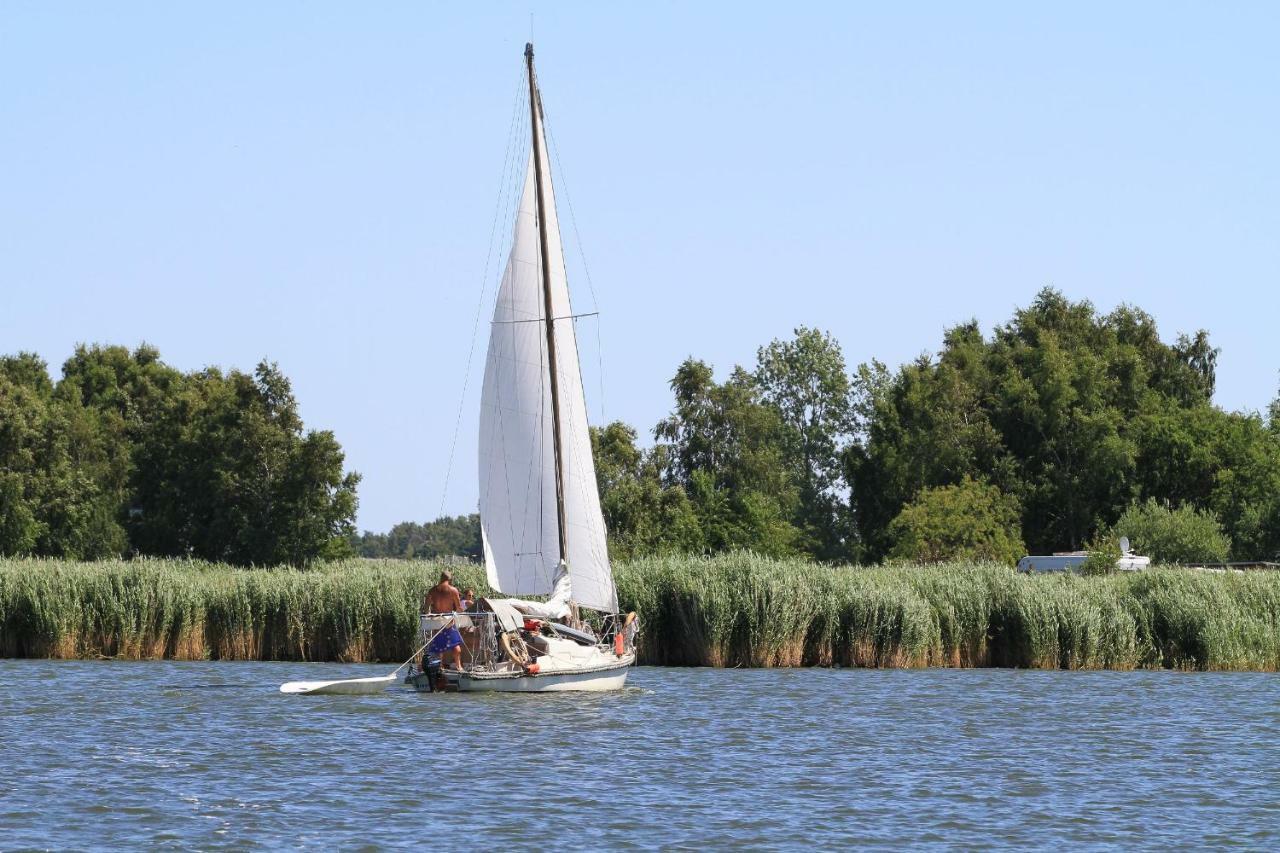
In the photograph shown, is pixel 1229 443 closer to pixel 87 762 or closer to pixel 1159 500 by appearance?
pixel 1159 500

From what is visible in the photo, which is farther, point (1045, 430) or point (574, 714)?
point (1045, 430)

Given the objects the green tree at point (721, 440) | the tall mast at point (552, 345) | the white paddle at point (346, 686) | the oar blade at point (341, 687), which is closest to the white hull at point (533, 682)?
the white paddle at point (346, 686)

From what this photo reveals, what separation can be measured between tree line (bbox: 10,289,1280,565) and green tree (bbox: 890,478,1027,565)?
135 millimetres

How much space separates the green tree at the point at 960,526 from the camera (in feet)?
260

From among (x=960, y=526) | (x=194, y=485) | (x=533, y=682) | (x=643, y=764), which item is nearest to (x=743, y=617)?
(x=533, y=682)

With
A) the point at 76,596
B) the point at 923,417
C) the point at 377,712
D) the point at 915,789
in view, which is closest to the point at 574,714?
the point at 377,712

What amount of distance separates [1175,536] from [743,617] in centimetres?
3477

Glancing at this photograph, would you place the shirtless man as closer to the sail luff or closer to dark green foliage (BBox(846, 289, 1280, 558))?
the sail luff

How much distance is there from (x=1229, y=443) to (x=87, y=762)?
7036 cm

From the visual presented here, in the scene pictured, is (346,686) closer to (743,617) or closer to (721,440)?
(743,617)

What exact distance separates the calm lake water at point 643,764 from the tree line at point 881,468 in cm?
3610

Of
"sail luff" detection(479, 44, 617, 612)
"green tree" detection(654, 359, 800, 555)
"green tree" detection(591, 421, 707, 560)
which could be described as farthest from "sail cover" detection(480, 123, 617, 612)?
"green tree" detection(654, 359, 800, 555)

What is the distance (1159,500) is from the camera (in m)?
87.6

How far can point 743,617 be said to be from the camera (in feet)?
141
